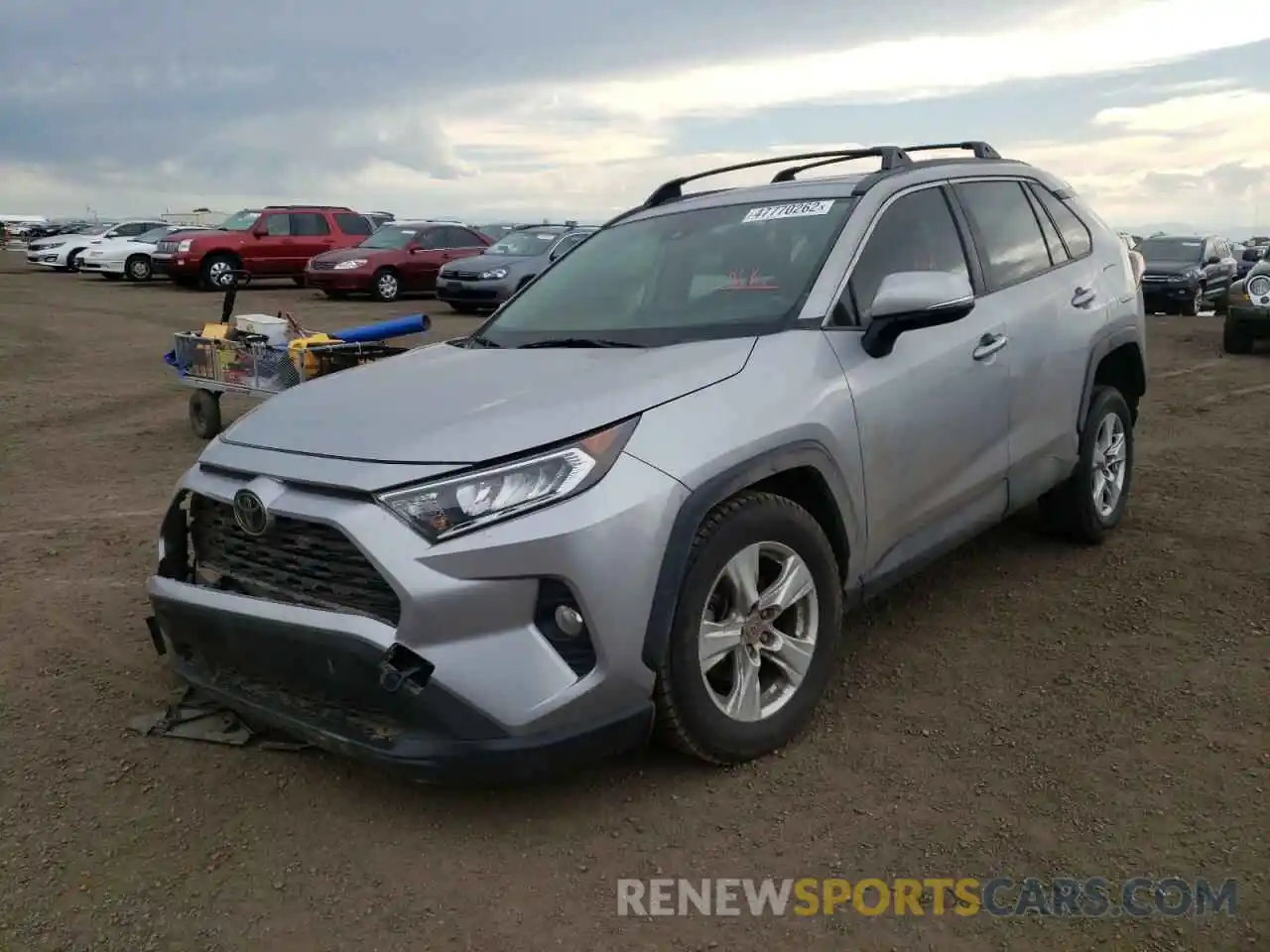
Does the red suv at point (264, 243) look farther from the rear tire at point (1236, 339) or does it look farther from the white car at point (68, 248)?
the rear tire at point (1236, 339)

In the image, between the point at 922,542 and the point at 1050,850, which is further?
the point at 922,542

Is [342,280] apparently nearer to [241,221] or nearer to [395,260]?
[395,260]

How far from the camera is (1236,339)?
42.7 feet

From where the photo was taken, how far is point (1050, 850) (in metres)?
2.76

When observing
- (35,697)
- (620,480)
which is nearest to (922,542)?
(620,480)

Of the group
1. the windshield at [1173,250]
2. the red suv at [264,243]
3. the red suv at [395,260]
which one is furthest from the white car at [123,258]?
the windshield at [1173,250]

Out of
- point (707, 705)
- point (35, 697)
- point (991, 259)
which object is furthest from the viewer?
point (991, 259)

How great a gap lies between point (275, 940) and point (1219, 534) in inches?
185

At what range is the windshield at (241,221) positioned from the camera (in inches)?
896

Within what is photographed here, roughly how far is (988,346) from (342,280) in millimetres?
17040

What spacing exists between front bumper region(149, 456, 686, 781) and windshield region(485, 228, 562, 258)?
Answer: 16149 mm

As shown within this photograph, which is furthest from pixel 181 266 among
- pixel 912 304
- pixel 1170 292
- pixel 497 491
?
pixel 497 491

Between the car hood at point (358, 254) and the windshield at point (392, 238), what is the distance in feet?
0.64

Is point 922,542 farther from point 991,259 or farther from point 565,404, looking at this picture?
point 565,404
